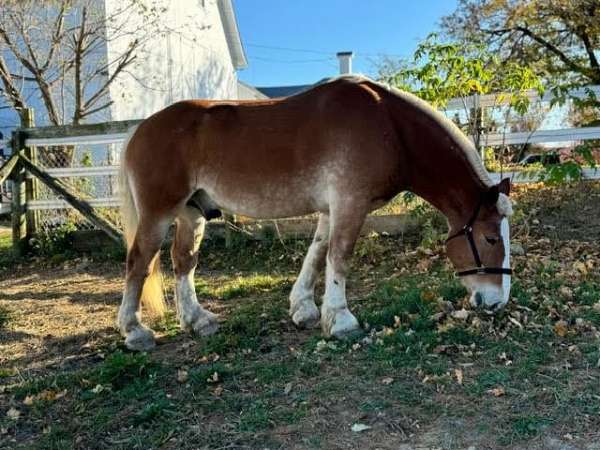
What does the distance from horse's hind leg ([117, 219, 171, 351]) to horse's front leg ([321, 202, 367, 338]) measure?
1224 mm

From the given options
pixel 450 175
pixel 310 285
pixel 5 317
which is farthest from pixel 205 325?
pixel 450 175

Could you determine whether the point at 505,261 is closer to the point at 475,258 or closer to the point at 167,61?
the point at 475,258

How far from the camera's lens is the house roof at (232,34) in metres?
19.6

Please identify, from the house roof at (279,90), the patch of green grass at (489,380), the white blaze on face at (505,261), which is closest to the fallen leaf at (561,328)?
the white blaze on face at (505,261)

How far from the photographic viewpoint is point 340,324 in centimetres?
354

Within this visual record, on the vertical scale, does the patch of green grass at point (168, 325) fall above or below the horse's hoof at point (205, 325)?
below

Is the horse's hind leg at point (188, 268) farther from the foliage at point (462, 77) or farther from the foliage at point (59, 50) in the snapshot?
the foliage at point (59, 50)

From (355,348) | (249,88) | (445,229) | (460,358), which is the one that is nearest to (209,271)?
(445,229)

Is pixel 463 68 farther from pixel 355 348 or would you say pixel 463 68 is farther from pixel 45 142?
pixel 45 142

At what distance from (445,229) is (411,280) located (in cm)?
135

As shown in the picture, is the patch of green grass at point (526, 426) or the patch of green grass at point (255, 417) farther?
the patch of green grass at point (255, 417)

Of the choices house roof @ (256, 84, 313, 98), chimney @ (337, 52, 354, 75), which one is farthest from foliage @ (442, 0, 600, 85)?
house roof @ (256, 84, 313, 98)

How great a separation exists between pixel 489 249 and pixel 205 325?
2024 millimetres

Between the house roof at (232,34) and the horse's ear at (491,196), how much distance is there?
17.9m
